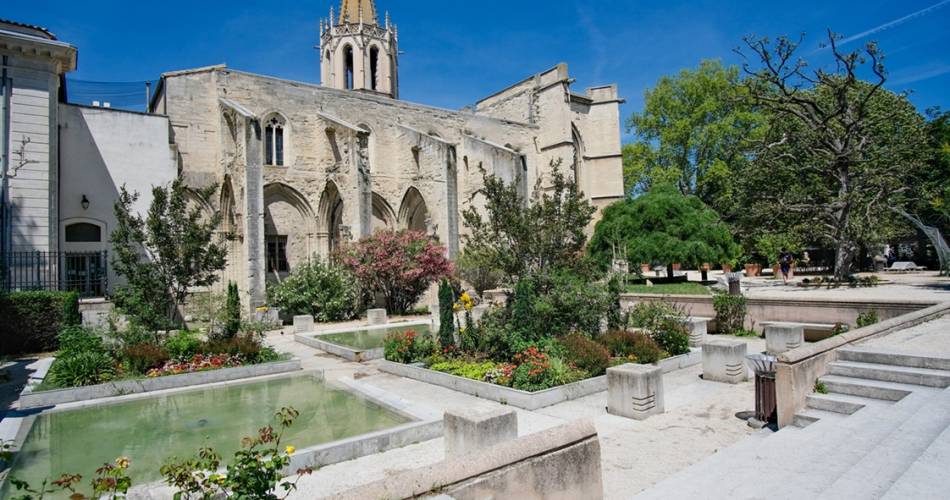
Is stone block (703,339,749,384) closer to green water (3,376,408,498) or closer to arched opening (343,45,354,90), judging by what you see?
green water (3,376,408,498)

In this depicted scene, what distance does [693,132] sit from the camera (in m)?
36.7

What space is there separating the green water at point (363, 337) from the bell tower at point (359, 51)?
830 inches

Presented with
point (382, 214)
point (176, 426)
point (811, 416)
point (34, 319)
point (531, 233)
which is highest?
point (382, 214)

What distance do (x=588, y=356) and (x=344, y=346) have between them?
6457mm

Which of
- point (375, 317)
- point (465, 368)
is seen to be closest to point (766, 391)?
point (465, 368)

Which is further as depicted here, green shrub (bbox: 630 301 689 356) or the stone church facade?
the stone church facade

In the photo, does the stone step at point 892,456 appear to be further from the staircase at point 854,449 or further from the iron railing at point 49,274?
the iron railing at point 49,274

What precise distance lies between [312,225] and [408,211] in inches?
193

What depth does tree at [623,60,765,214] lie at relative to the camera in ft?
116

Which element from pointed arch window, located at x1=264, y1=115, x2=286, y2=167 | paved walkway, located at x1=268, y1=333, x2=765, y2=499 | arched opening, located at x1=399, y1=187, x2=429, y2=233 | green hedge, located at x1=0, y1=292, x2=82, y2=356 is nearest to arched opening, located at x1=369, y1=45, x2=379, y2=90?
arched opening, located at x1=399, y1=187, x2=429, y2=233

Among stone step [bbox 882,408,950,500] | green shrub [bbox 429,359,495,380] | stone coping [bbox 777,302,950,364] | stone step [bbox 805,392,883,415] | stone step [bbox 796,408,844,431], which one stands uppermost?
stone coping [bbox 777,302,950,364]

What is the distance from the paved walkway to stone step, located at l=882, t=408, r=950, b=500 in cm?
196

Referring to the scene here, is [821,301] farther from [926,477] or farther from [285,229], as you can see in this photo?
[285,229]

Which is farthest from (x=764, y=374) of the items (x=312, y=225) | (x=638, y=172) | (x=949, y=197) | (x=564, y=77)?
(x=638, y=172)
